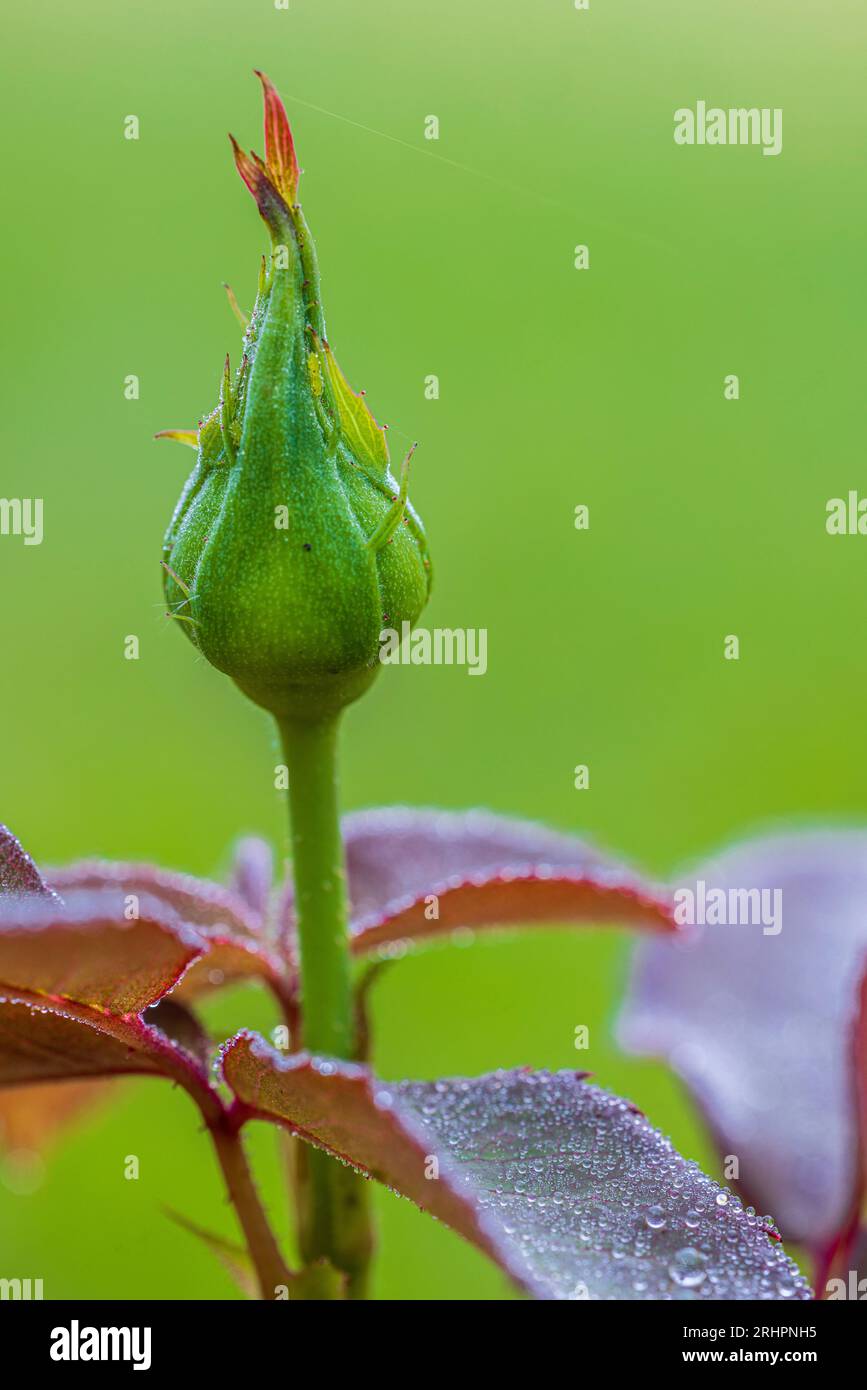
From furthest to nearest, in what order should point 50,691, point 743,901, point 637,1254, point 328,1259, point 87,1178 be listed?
1. point 50,691
2. point 87,1178
3. point 743,901
4. point 328,1259
5. point 637,1254

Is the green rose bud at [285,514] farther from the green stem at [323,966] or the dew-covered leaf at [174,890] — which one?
the dew-covered leaf at [174,890]

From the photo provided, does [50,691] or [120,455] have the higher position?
[120,455]

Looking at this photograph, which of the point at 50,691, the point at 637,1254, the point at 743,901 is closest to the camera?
the point at 637,1254

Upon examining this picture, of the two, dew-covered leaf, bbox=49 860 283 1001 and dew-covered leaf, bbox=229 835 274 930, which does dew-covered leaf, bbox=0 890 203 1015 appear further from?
dew-covered leaf, bbox=229 835 274 930

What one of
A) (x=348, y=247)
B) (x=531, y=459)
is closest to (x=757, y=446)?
(x=531, y=459)

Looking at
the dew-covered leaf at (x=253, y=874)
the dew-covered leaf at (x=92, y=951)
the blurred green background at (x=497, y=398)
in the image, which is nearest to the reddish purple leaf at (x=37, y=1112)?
the dew-covered leaf at (x=253, y=874)
